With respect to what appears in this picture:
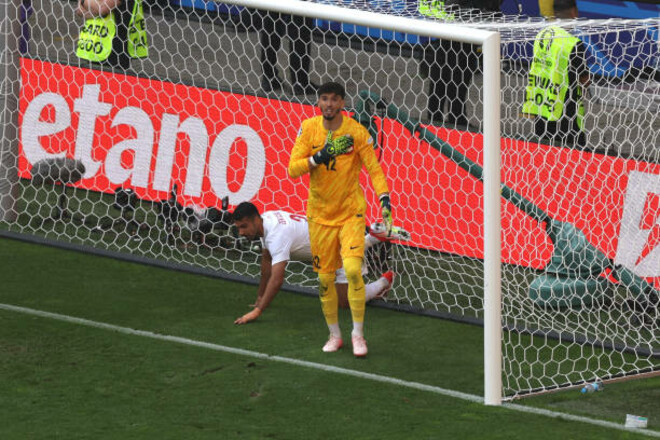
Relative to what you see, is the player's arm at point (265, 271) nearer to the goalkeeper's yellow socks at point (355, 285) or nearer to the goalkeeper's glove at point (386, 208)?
the goalkeeper's yellow socks at point (355, 285)

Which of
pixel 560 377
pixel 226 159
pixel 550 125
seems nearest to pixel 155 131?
pixel 226 159

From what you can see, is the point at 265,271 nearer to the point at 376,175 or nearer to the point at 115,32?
the point at 376,175

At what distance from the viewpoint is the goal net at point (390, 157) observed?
1001 cm

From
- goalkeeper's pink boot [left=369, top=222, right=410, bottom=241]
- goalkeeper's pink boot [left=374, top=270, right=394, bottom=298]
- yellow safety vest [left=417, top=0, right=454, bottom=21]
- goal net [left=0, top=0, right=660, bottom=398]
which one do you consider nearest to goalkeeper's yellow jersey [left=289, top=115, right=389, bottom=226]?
goal net [left=0, top=0, right=660, bottom=398]

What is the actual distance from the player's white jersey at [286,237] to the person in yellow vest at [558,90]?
6.10 feet

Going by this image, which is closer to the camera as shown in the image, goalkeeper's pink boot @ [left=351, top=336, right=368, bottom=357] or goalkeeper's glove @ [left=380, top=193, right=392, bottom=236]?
goalkeeper's glove @ [left=380, top=193, right=392, bottom=236]

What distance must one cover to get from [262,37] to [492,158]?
16.6 ft

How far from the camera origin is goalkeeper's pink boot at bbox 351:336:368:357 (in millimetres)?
8922

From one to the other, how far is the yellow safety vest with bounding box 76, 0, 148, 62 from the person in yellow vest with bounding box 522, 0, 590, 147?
3.62 meters

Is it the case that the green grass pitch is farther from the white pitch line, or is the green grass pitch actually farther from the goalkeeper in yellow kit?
the goalkeeper in yellow kit

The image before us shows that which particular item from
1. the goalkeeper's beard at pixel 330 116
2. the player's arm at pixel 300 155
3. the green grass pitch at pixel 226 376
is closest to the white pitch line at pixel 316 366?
the green grass pitch at pixel 226 376

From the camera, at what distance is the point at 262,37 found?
12547mm

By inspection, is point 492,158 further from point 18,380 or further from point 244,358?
point 18,380

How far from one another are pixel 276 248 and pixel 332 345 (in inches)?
35.6
